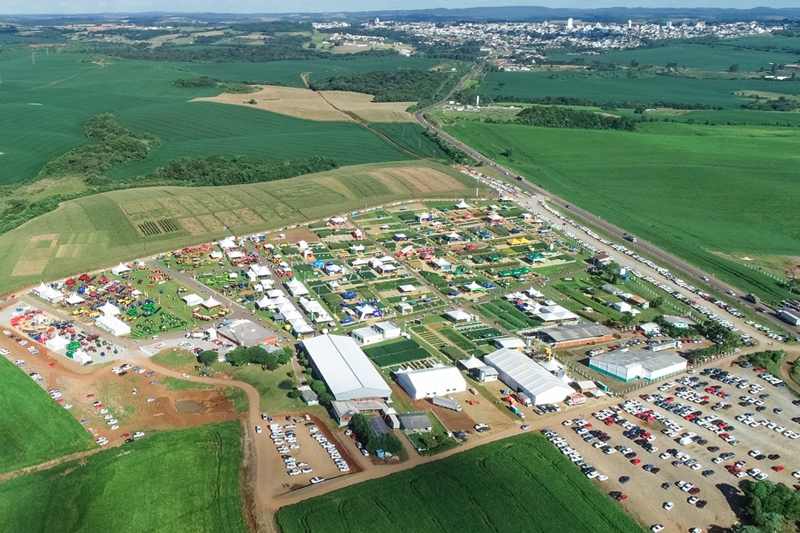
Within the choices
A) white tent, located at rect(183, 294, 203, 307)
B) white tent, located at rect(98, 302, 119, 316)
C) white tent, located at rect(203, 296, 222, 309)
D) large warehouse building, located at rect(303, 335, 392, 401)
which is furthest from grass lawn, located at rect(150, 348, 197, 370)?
large warehouse building, located at rect(303, 335, 392, 401)

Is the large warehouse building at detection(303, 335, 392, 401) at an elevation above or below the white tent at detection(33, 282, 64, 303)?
below

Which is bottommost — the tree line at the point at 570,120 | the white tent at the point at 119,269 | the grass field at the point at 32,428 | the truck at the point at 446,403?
the truck at the point at 446,403

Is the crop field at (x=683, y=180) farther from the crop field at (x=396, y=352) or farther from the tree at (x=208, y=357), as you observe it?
the tree at (x=208, y=357)

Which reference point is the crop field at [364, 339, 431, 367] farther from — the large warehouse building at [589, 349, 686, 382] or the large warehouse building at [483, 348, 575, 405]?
the large warehouse building at [589, 349, 686, 382]

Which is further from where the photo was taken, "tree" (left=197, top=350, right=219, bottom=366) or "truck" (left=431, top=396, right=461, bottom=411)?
"tree" (left=197, top=350, right=219, bottom=366)

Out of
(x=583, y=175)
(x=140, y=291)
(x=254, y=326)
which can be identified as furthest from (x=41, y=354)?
(x=583, y=175)

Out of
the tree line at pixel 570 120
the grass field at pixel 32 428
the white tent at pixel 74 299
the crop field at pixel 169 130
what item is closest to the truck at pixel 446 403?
the grass field at pixel 32 428

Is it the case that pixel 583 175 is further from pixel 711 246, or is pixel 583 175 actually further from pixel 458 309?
pixel 458 309
